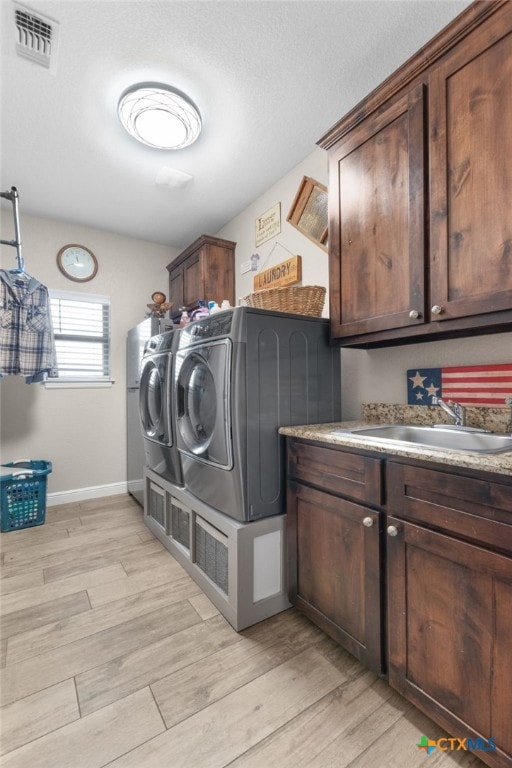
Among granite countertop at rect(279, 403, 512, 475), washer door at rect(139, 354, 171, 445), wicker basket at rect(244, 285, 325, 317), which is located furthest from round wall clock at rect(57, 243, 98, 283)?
granite countertop at rect(279, 403, 512, 475)

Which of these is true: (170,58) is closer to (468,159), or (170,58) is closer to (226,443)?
(468,159)

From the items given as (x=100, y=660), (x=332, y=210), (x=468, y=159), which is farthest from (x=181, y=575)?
(x=468, y=159)

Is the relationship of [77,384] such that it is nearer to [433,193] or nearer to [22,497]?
[22,497]

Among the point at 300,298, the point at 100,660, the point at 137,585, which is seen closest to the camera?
the point at 100,660

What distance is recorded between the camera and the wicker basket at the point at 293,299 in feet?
5.88

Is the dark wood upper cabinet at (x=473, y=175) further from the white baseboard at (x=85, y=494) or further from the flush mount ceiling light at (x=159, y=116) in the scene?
the white baseboard at (x=85, y=494)

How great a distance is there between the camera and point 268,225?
9.27 feet

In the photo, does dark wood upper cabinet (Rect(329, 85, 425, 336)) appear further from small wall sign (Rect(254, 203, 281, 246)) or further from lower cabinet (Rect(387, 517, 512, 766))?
small wall sign (Rect(254, 203, 281, 246))

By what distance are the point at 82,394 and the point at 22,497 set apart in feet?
3.56

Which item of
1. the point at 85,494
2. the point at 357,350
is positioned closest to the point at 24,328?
the point at 85,494

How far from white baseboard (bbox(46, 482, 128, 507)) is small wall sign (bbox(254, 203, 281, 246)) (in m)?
2.80

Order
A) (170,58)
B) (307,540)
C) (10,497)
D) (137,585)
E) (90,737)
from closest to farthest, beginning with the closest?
1. (90,737)
2. (307,540)
3. (170,58)
4. (137,585)
5. (10,497)

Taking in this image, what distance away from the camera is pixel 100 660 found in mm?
1431

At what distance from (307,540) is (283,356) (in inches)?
33.4
